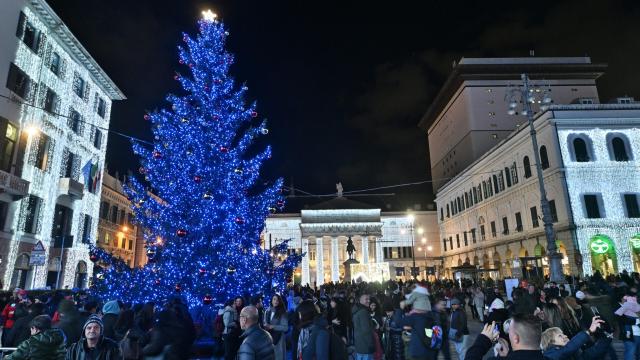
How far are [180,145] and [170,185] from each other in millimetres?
1315

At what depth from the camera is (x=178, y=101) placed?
1270cm

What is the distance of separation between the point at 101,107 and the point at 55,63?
281 inches

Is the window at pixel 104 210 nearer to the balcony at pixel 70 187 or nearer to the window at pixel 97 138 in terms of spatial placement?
the window at pixel 97 138

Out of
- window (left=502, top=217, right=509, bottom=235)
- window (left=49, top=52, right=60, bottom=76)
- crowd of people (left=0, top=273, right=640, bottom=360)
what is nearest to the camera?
crowd of people (left=0, top=273, right=640, bottom=360)

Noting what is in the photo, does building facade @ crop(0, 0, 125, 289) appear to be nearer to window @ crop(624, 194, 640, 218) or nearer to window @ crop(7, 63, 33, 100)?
window @ crop(7, 63, 33, 100)

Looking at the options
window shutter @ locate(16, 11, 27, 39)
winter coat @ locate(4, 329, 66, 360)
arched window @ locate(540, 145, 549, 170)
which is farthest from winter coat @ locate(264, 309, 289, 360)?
arched window @ locate(540, 145, 549, 170)

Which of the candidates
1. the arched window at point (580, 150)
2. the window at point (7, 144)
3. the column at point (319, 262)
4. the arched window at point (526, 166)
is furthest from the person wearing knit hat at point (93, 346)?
the column at point (319, 262)

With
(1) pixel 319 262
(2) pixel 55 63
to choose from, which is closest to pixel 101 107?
(2) pixel 55 63

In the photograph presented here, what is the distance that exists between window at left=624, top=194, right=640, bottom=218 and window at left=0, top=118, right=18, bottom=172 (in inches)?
1675

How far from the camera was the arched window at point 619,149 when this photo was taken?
32.5 m

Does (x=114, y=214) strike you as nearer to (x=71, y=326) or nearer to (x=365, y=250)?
(x=71, y=326)

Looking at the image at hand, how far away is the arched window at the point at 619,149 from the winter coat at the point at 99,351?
38774 mm

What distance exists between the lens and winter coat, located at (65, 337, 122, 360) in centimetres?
434

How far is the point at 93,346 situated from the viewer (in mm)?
4355
